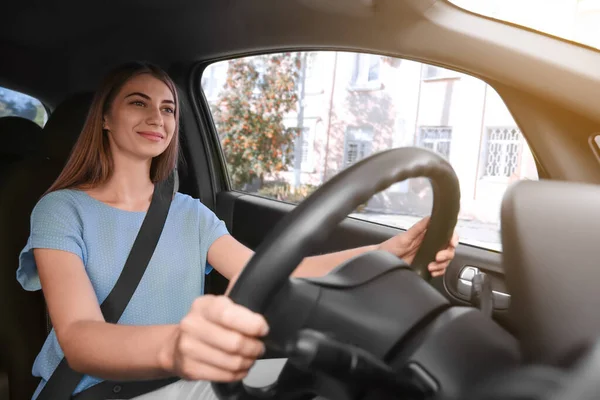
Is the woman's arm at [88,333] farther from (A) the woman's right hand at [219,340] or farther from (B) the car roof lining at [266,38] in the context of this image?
(B) the car roof lining at [266,38]

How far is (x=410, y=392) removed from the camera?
68 cm

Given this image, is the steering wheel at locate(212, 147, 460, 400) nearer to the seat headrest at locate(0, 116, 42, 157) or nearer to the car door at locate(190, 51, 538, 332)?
the car door at locate(190, 51, 538, 332)

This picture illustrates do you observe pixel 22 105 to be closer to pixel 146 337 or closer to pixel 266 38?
pixel 266 38

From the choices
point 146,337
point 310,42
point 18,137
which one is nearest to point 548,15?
point 310,42

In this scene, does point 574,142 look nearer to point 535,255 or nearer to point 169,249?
point 535,255

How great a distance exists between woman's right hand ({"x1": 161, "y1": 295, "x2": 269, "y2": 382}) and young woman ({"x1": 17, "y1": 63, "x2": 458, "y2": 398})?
3.1 inches

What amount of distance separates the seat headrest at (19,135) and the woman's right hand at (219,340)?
56.7 inches

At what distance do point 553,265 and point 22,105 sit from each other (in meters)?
2.23

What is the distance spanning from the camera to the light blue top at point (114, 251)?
49.2 inches

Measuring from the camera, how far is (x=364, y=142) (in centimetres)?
367

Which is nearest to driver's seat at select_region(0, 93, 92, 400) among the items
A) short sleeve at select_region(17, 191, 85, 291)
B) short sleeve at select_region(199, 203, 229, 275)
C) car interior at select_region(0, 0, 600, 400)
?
car interior at select_region(0, 0, 600, 400)

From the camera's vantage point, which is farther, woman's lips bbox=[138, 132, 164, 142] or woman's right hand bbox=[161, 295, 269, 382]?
woman's lips bbox=[138, 132, 164, 142]

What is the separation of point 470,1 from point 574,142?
39 centimetres

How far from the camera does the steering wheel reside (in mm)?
624
